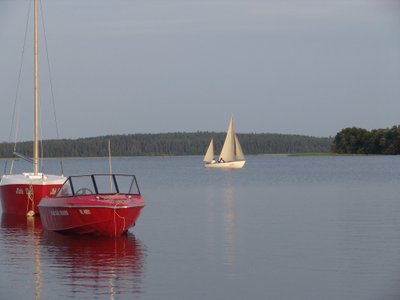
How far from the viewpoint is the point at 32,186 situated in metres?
32.3

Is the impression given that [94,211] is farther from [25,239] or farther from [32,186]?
[32,186]

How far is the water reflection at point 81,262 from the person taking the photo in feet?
59.5

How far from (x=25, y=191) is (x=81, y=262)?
11.6 metres

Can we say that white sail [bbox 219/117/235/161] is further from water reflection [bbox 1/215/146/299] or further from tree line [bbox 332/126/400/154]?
water reflection [bbox 1/215/146/299]

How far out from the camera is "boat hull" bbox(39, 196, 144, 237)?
25297 millimetres

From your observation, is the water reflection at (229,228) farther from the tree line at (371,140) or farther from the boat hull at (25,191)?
the tree line at (371,140)

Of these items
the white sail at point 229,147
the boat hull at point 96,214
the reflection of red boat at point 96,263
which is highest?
the white sail at point 229,147

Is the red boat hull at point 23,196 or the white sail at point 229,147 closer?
the red boat hull at point 23,196

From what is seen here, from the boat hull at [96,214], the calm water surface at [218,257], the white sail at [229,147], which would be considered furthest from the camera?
the white sail at [229,147]

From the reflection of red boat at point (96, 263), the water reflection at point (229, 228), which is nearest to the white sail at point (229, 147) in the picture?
the water reflection at point (229, 228)

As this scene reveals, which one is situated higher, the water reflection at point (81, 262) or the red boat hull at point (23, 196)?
the red boat hull at point (23, 196)

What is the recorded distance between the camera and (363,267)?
2064 cm

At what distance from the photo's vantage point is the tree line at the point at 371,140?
524 ft

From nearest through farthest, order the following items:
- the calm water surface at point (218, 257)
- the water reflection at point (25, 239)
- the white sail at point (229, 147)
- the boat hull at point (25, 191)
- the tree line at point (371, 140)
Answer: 1. the calm water surface at point (218, 257)
2. the water reflection at point (25, 239)
3. the boat hull at point (25, 191)
4. the white sail at point (229, 147)
5. the tree line at point (371, 140)
